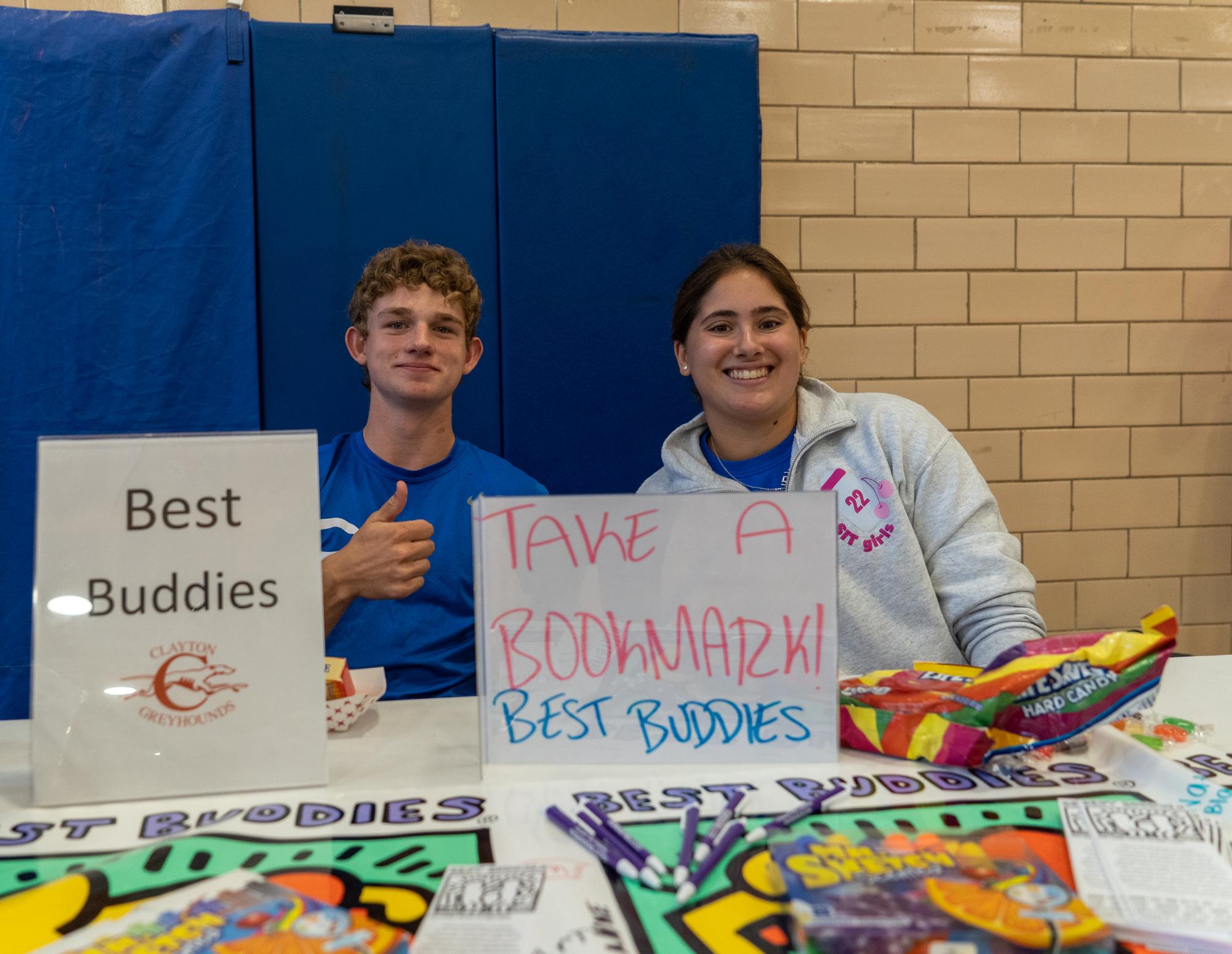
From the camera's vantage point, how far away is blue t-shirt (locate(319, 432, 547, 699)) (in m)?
1.42

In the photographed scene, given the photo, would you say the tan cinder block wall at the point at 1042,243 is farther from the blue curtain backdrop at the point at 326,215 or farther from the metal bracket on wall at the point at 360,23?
the metal bracket on wall at the point at 360,23

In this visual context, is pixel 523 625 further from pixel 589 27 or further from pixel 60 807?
pixel 589 27

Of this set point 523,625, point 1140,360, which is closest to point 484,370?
point 523,625

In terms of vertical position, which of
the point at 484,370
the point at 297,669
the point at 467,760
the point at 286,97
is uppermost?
the point at 286,97

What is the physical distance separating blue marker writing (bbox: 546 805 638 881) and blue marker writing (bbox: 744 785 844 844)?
101mm

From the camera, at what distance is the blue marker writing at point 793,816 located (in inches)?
27.0

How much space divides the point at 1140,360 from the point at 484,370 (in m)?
1.73

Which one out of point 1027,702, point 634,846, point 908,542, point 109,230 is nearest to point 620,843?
point 634,846

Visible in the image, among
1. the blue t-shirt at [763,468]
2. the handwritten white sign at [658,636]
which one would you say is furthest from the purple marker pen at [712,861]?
the blue t-shirt at [763,468]

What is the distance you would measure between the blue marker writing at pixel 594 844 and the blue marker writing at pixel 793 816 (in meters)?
0.10

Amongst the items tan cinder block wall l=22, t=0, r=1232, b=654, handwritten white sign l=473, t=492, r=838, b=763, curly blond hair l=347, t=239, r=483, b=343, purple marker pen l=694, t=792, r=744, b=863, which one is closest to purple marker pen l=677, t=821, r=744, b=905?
purple marker pen l=694, t=792, r=744, b=863

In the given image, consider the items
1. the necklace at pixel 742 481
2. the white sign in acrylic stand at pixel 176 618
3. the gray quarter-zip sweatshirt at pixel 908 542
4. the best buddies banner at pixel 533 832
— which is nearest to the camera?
the best buddies banner at pixel 533 832

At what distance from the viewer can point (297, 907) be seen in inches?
22.8

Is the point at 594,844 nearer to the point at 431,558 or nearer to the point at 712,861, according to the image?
the point at 712,861
